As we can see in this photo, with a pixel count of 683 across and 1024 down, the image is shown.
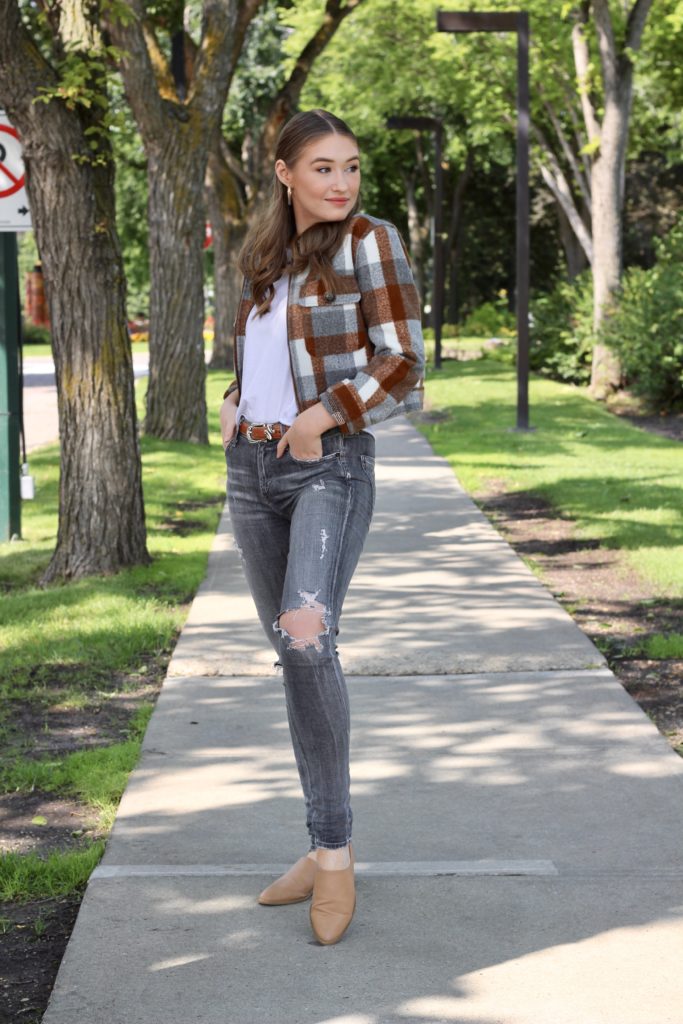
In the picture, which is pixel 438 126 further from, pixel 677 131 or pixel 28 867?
pixel 28 867

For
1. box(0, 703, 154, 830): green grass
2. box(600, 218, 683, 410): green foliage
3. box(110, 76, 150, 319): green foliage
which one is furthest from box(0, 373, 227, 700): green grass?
box(110, 76, 150, 319): green foliage

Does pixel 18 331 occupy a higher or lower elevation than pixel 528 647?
higher

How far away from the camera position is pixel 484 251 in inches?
2253

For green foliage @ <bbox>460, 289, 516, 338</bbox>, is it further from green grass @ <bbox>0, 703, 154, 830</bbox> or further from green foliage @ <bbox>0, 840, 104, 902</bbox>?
green foliage @ <bbox>0, 840, 104, 902</bbox>

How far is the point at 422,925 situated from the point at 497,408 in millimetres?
16951

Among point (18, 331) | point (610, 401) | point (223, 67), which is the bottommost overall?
point (610, 401)

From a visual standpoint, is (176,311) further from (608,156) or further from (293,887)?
(293,887)

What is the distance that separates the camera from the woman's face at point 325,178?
352 cm

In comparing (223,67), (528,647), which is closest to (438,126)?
(223,67)

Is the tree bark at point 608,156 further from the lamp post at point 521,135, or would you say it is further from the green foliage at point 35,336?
the green foliage at point 35,336

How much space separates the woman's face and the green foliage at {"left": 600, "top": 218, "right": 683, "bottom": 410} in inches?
649

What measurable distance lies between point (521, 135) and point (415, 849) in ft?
46.6

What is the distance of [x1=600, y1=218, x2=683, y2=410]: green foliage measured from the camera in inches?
793

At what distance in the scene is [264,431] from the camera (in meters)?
3.57
